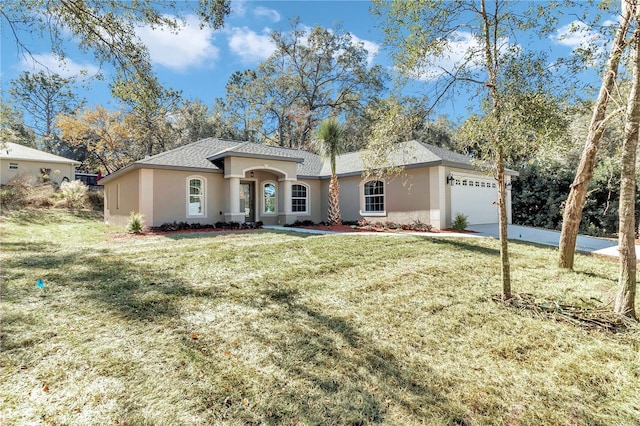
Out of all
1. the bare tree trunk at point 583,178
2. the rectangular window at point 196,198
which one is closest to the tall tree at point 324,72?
the rectangular window at point 196,198

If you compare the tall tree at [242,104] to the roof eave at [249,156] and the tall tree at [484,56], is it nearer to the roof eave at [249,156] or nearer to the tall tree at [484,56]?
the roof eave at [249,156]

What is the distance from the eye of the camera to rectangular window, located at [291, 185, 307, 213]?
16.9 metres

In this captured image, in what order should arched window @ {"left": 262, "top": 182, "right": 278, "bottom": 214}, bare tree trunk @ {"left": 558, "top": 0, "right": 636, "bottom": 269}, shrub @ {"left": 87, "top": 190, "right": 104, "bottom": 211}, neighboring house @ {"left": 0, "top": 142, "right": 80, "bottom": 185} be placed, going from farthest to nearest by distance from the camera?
neighboring house @ {"left": 0, "top": 142, "right": 80, "bottom": 185} < shrub @ {"left": 87, "top": 190, "right": 104, "bottom": 211} < arched window @ {"left": 262, "top": 182, "right": 278, "bottom": 214} < bare tree trunk @ {"left": 558, "top": 0, "right": 636, "bottom": 269}

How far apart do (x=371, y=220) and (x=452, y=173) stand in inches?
162

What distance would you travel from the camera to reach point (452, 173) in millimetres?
14086

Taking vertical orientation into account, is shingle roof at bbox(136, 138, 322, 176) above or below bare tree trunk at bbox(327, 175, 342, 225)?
above

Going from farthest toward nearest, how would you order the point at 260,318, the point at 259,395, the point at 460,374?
the point at 260,318
the point at 460,374
the point at 259,395

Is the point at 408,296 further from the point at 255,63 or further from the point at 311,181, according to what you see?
the point at 255,63

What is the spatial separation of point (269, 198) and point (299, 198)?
1.58 metres

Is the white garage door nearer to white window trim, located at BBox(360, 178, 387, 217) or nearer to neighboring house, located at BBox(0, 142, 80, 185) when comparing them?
white window trim, located at BBox(360, 178, 387, 217)

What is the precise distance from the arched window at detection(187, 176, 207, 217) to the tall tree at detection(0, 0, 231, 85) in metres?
7.50

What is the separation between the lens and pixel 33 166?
24656 millimetres

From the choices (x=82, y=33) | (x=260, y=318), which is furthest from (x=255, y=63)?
(x=260, y=318)

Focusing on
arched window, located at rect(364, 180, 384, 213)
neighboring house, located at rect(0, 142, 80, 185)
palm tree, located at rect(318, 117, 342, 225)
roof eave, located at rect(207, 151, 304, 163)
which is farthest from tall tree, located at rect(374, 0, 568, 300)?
neighboring house, located at rect(0, 142, 80, 185)
